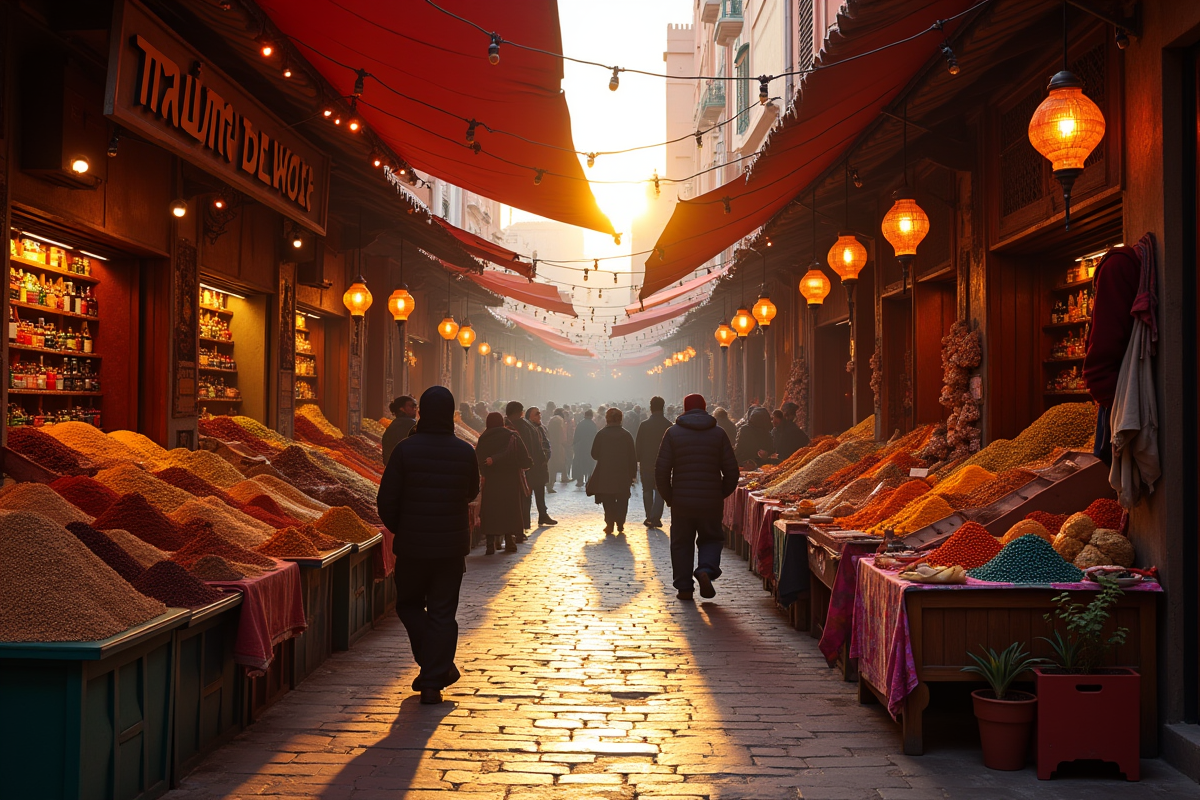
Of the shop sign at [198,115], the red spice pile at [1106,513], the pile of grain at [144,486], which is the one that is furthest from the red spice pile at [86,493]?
the red spice pile at [1106,513]

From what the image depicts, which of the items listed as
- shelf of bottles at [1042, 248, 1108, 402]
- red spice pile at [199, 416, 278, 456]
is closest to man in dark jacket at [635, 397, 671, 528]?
red spice pile at [199, 416, 278, 456]

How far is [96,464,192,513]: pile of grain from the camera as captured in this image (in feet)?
20.7

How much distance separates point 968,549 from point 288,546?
404 cm

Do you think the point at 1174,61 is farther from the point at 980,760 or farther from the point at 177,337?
the point at 177,337

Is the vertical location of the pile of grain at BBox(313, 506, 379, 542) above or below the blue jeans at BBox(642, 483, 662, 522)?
above

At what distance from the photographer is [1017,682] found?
5.07 meters

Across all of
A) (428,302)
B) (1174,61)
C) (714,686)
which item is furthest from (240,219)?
(428,302)

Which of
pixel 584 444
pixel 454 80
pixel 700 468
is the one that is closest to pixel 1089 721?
pixel 700 468

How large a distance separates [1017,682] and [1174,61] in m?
3.22

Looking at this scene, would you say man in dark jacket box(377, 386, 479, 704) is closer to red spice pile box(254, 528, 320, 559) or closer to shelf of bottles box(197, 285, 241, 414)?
red spice pile box(254, 528, 320, 559)

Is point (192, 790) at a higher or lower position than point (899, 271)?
lower

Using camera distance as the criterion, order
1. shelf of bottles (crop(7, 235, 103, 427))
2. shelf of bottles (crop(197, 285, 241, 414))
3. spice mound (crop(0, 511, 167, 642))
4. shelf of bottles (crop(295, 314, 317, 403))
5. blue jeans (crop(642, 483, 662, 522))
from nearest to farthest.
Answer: spice mound (crop(0, 511, 167, 642)) → shelf of bottles (crop(7, 235, 103, 427)) → shelf of bottles (crop(197, 285, 241, 414)) → shelf of bottles (crop(295, 314, 317, 403)) → blue jeans (crop(642, 483, 662, 522))

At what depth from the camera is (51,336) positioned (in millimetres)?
7816

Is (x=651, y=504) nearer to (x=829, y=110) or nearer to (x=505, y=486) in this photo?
(x=505, y=486)
